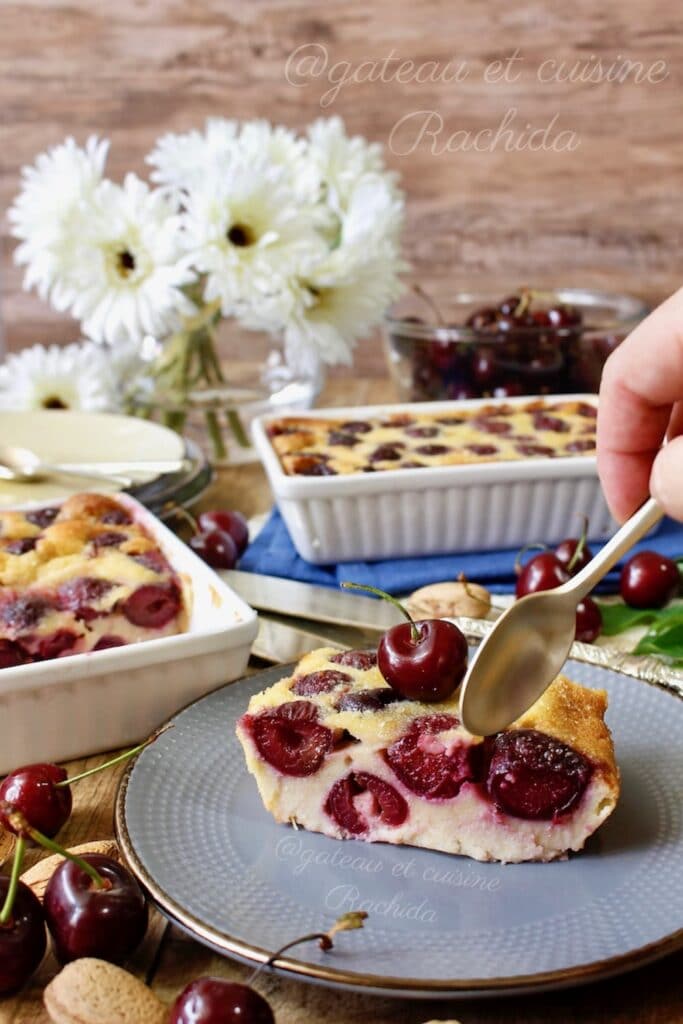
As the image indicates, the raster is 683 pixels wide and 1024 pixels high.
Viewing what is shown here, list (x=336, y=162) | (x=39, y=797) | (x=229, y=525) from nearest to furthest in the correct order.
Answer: (x=39, y=797), (x=229, y=525), (x=336, y=162)

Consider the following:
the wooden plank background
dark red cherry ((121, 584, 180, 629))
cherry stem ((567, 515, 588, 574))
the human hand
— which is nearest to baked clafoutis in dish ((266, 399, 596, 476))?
cherry stem ((567, 515, 588, 574))

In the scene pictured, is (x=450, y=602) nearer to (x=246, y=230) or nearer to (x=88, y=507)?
(x=88, y=507)

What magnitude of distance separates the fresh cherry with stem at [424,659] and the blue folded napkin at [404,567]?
2.21 ft

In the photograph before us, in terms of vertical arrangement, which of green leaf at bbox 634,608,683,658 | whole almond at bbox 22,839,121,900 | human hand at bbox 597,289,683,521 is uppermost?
human hand at bbox 597,289,683,521

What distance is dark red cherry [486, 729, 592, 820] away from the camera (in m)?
1.18

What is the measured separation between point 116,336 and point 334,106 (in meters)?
1.39

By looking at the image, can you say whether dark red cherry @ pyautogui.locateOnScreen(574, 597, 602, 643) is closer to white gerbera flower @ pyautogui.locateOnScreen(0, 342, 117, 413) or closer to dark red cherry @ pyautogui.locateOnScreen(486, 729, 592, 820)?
dark red cherry @ pyautogui.locateOnScreen(486, 729, 592, 820)

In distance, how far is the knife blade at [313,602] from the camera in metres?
1.70

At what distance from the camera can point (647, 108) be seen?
339 centimetres

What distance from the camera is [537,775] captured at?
3.90ft

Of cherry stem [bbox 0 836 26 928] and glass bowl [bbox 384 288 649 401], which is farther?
glass bowl [bbox 384 288 649 401]

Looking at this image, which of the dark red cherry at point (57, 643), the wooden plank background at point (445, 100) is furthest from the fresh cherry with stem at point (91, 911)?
the wooden plank background at point (445, 100)

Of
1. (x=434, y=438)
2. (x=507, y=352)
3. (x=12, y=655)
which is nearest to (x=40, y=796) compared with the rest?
(x=12, y=655)

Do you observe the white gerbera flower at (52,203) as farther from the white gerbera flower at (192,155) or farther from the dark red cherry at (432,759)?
the dark red cherry at (432,759)
